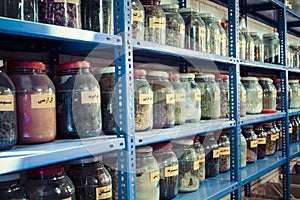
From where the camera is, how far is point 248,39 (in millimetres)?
2344

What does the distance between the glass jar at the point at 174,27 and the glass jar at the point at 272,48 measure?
1.28 m

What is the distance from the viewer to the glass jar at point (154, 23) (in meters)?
1.50

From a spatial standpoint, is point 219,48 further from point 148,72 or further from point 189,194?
point 189,194

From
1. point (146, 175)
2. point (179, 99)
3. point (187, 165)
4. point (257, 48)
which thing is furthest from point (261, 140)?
point (146, 175)

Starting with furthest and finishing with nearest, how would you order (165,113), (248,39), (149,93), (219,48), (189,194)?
(248,39) → (219,48) → (189,194) → (165,113) → (149,93)

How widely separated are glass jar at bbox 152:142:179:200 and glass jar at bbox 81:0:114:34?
1.93 ft

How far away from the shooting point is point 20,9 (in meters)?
0.97

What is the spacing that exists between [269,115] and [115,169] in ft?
4.63

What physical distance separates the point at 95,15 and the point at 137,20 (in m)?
0.21

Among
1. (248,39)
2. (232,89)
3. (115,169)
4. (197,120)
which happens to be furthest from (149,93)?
(248,39)

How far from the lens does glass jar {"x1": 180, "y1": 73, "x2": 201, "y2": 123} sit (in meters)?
1.74

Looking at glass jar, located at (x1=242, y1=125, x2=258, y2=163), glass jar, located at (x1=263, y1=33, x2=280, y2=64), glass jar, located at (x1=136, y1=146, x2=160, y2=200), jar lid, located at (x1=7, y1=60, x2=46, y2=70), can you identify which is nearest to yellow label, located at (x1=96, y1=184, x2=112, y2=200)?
glass jar, located at (x1=136, y1=146, x2=160, y2=200)

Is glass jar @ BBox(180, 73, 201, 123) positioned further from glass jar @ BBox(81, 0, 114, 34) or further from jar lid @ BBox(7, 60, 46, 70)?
jar lid @ BBox(7, 60, 46, 70)

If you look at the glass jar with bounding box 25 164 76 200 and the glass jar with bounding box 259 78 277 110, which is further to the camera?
the glass jar with bounding box 259 78 277 110
